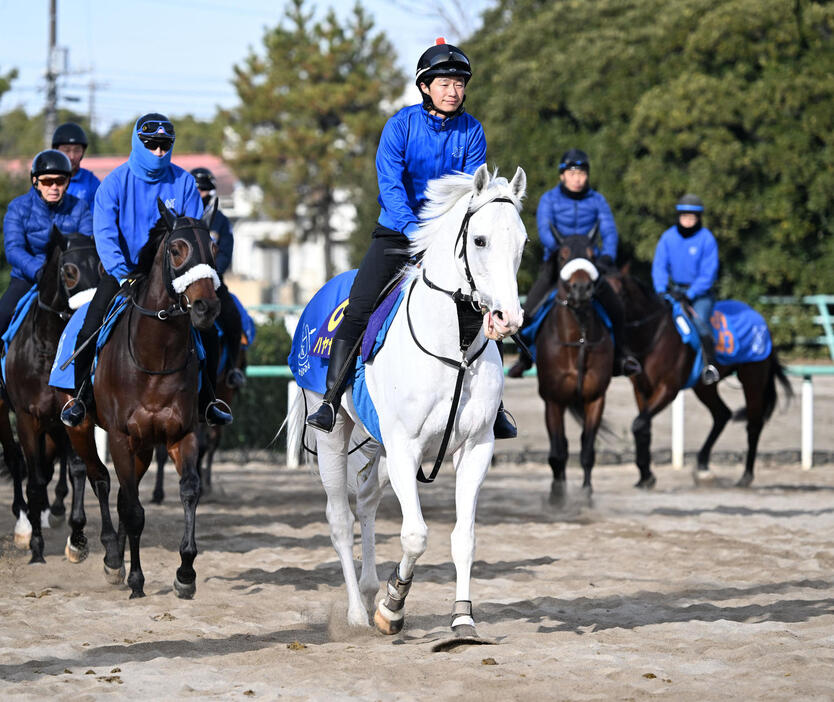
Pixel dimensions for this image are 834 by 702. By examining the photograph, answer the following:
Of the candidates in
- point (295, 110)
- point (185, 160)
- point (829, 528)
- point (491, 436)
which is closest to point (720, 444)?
point (829, 528)

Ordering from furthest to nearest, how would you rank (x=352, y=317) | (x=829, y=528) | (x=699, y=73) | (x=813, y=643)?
(x=699, y=73) < (x=829, y=528) < (x=352, y=317) < (x=813, y=643)

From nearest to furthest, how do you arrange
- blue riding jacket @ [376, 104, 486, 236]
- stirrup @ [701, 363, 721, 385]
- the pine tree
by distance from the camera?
blue riding jacket @ [376, 104, 486, 236] → stirrup @ [701, 363, 721, 385] → the pine tree

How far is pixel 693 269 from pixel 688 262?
0.09 metres

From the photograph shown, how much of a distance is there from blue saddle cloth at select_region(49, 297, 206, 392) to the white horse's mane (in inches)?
84.3

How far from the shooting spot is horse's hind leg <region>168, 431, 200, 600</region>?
7.42 metres

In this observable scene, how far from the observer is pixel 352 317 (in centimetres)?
664

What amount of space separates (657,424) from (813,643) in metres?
13.4

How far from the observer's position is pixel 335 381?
262 inches

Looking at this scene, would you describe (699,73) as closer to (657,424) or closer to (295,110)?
(657,424)

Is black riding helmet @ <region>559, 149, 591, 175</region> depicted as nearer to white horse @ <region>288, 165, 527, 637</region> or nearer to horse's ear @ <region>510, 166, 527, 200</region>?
white horse @ <region>288, 165, 527, 637</region>

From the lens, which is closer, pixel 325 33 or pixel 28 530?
pixel 28 530

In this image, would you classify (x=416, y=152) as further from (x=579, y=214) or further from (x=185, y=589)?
(x=579, y=214)

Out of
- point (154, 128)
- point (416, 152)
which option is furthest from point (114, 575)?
point (416, 152)

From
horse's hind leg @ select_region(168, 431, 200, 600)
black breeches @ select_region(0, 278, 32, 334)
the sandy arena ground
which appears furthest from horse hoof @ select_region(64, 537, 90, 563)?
black breeches @ select_region(0, 278, 32, 334)
